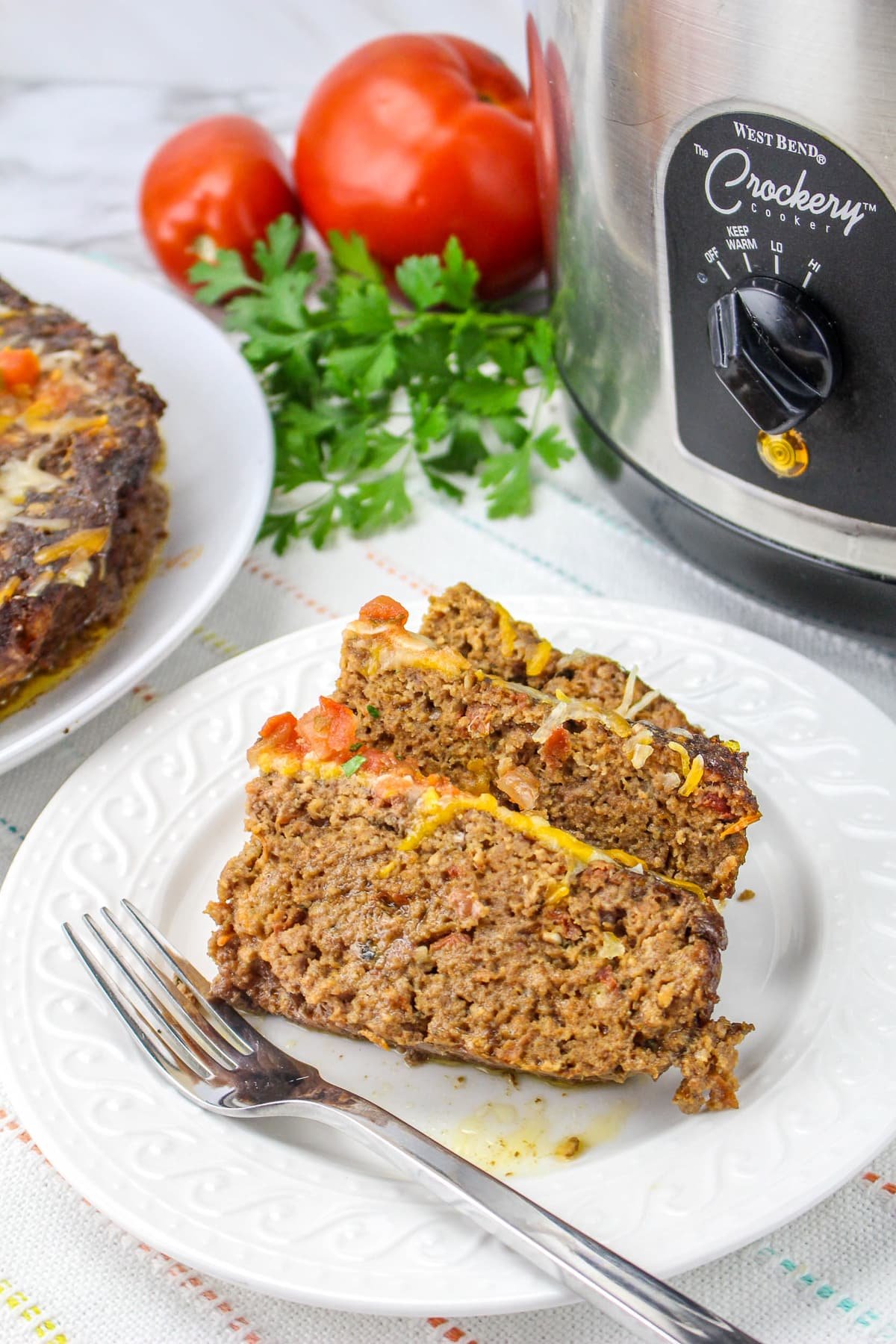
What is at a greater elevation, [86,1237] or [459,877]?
[459,877]

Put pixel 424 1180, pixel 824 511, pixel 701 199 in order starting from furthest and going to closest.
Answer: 1. pixel 824 511
2. pixel 701 199
3. pixel 424 1180

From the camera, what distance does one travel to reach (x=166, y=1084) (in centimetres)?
177

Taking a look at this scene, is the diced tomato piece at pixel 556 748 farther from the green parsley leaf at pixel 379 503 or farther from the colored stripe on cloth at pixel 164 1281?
the green parsley leaf at pixel 379 503

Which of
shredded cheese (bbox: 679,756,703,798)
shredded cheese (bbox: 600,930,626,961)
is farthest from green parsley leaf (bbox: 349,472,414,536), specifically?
shredded cheese (bbox: 600,930,626,961)

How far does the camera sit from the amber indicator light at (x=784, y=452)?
7.02 ft

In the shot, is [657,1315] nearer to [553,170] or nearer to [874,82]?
[874,82]

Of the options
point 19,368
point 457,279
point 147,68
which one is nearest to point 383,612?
point 19,368

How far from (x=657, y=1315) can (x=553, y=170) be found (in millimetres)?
1928

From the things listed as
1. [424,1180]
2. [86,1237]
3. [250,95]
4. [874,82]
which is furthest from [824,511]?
[250,95]

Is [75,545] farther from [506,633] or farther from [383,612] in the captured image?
[506,633]

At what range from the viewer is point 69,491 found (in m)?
2.48

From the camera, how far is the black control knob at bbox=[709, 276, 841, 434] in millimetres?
1943

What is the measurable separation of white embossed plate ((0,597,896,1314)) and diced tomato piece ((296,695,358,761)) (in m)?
0.25

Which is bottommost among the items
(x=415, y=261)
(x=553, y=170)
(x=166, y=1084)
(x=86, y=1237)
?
(x=86, y=1237)
